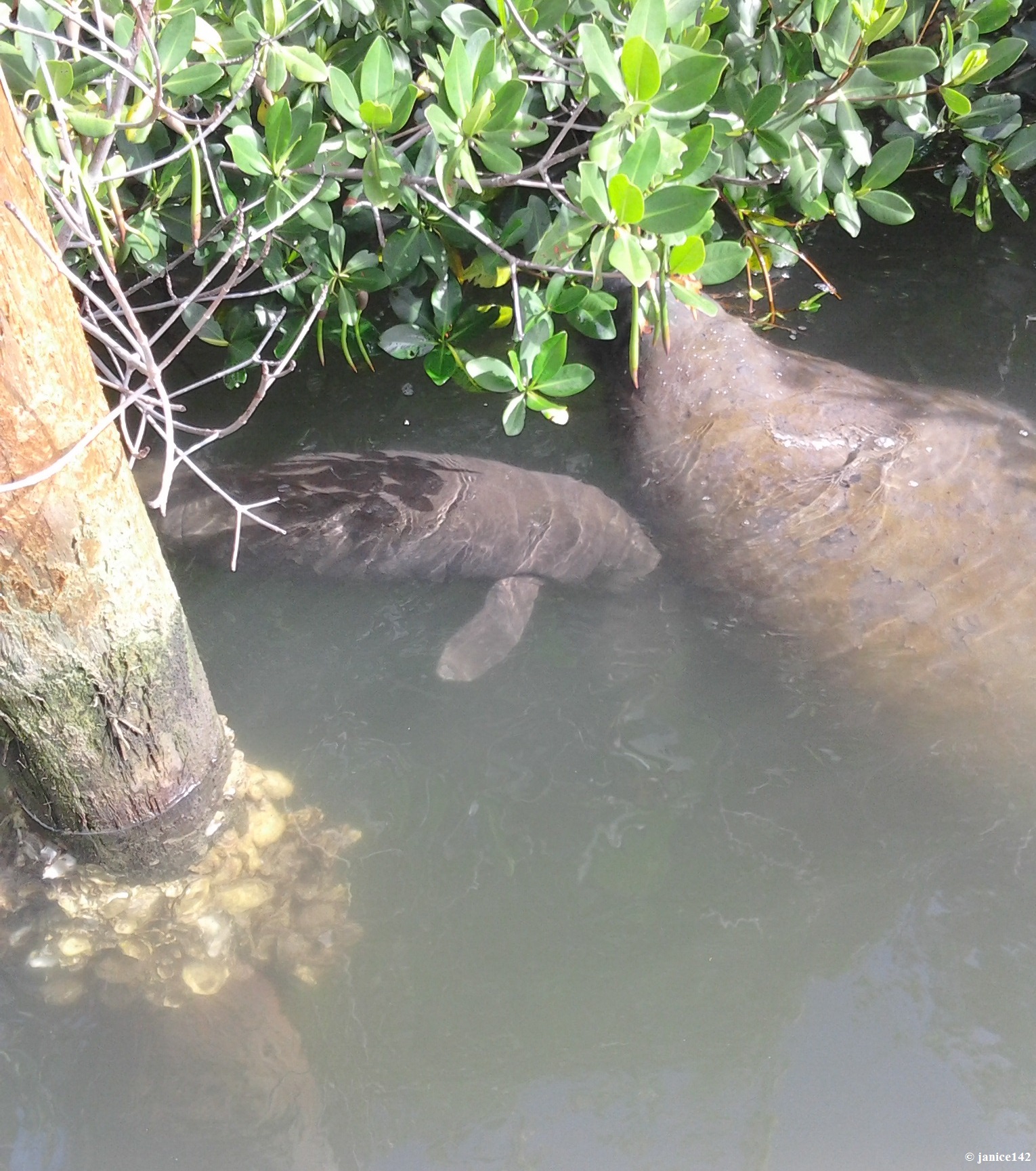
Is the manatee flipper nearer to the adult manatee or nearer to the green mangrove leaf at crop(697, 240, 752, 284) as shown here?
the adult manatee

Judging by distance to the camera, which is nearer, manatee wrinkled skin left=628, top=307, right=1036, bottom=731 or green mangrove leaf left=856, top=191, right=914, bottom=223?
manatee wrinkled skin left=628, top=307, right=1036, bottom=731

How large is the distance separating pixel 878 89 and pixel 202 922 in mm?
3706

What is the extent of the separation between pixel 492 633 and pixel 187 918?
166cm

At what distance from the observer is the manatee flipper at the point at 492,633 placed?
4254mm

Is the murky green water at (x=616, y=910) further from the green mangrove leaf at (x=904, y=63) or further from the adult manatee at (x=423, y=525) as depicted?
the green mangrove leaf at (x=904, y=63)

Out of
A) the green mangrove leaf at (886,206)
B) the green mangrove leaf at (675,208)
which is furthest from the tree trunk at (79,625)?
the green mangrove leaf at (886,206)

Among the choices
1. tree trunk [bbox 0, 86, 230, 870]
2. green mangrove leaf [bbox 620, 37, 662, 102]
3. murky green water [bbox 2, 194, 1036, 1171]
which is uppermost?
green mangrove leaf [bbox 620, 37, 662, 102]

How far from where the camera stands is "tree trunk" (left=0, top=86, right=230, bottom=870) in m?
2.29

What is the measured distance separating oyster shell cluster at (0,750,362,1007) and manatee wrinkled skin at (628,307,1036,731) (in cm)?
205

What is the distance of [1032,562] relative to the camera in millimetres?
3916

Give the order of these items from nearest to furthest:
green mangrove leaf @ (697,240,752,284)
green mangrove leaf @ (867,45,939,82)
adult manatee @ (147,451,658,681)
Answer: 1. green mangrove leaf @ (697,240,752,284)
2. green mangrove leaf @ (867,45,939,82)
3. adult manatee @ (147,451,658,681)

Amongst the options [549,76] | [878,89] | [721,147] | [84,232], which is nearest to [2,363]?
[84,232]

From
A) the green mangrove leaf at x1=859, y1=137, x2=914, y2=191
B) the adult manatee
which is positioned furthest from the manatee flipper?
the green mangrove leaf at x1=859, y1=137, x2=914, y2=191

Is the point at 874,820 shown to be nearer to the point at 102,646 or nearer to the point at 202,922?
the point at 202,922
